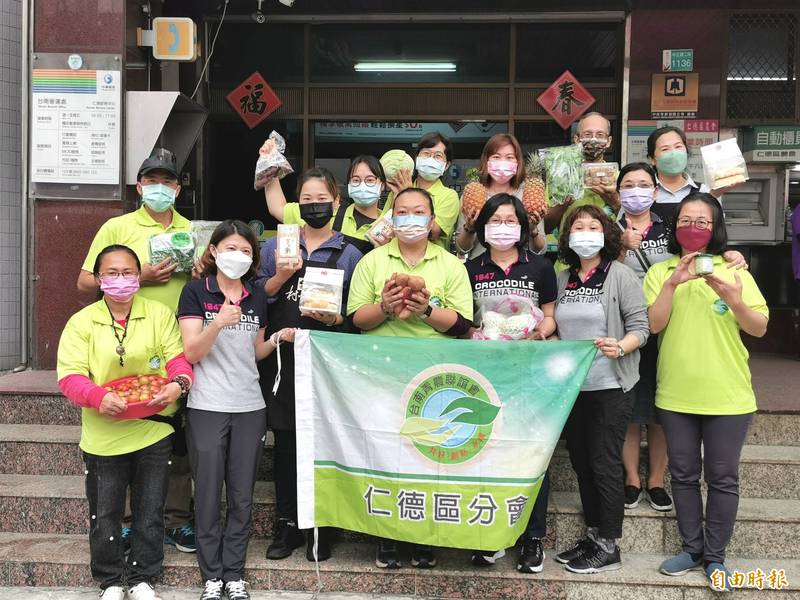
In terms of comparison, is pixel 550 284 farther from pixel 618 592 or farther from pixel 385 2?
pixel 385 2

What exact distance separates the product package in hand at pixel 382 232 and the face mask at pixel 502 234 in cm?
55

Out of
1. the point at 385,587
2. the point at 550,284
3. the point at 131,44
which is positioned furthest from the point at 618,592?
the point at 131,44

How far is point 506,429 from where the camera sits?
11.7 ft

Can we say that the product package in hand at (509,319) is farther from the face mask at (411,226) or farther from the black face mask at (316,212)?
the black face mask at (316,212)

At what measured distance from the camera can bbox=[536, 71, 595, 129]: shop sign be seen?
7.65 metres

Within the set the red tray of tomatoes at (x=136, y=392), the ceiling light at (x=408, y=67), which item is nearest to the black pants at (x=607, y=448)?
the red tray of tomatoes at (x=136, y=392)

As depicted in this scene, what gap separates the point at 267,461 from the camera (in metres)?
4.50

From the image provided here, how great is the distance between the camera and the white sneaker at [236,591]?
3.60 metres

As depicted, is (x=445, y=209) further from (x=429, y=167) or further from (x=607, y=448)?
→ (x=607, y=448)

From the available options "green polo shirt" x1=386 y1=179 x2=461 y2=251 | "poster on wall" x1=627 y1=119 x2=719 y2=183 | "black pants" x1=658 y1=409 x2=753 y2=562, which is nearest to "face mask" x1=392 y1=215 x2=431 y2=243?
"green polo shirt" x1=386 y1=179 x2=461 y2=251

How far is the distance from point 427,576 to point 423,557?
94 mm

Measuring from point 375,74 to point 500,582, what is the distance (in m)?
5.71

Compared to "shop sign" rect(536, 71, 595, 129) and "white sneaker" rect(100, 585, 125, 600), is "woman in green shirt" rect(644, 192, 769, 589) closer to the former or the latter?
"white sneaker" rect(100, 585, 125, 600)

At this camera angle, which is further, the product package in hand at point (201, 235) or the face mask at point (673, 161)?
the face mask at point (673, 161)
